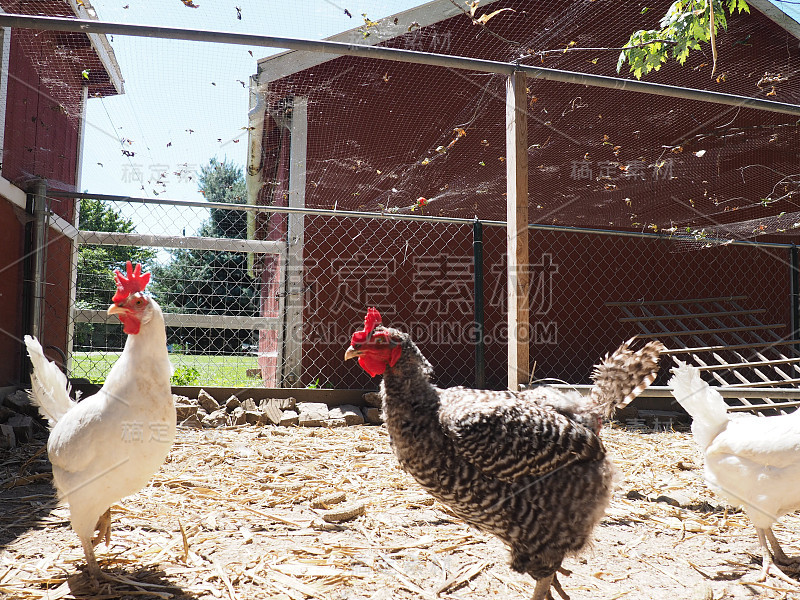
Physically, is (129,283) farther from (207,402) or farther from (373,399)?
(373,399)

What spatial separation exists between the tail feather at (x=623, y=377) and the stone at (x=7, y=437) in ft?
12.3

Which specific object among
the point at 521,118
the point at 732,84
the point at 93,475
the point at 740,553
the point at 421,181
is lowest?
the point at 740,553

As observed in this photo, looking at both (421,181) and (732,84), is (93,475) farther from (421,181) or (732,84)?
(732,84)

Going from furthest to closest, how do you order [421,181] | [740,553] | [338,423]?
1. [421,181]
2. [338,423]
3. [740,553]

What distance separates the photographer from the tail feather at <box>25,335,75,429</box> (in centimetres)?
218

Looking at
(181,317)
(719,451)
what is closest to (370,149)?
(181,317)

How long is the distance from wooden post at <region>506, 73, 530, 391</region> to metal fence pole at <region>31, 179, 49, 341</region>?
397cm

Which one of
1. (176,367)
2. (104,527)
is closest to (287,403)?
(104,527)

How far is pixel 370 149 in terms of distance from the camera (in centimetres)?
500

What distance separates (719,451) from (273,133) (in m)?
7.07

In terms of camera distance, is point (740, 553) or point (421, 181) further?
point (421, 181)

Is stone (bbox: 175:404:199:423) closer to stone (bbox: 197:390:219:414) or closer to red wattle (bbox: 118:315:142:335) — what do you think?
stone (bbox: 197:390:219:414)

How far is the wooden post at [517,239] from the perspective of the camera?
8.43ft

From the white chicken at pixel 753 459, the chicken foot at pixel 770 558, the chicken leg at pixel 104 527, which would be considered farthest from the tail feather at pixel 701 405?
the chicken leg at pixel 104 527
